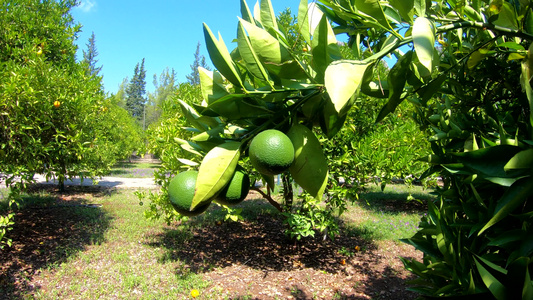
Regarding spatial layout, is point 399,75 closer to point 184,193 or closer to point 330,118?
point 330,118

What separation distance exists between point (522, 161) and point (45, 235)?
7.50m

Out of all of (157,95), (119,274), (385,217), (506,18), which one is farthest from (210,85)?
(157,95)

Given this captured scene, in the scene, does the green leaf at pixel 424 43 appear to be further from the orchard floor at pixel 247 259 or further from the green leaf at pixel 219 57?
the orchard floor at pixel 247 259

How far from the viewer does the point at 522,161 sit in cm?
54

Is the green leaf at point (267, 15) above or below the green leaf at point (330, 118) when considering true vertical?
above

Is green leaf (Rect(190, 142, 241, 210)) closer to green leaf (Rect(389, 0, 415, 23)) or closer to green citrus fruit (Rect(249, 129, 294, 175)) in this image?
green citrus fruit (Rect(249, 129, 294, 175))

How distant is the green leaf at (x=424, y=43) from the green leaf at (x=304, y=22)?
0.76 feet

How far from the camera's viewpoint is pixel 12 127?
13.6ft

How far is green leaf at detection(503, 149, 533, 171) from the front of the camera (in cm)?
53

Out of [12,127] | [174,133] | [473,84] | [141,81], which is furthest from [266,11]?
[141,81]

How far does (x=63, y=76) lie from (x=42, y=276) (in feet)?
9.89

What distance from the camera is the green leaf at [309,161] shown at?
0.68m

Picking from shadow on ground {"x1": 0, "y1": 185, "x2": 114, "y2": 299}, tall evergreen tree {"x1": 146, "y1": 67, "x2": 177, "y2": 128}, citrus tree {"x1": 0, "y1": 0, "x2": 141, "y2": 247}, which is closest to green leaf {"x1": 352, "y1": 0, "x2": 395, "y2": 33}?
citrus tree {"x1": 0, "y1": 0, "x2": 141, "y2": 247}

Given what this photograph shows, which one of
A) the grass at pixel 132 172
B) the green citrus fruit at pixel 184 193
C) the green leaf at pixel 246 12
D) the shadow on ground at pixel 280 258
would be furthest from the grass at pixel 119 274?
the grass at pixel 132 172
